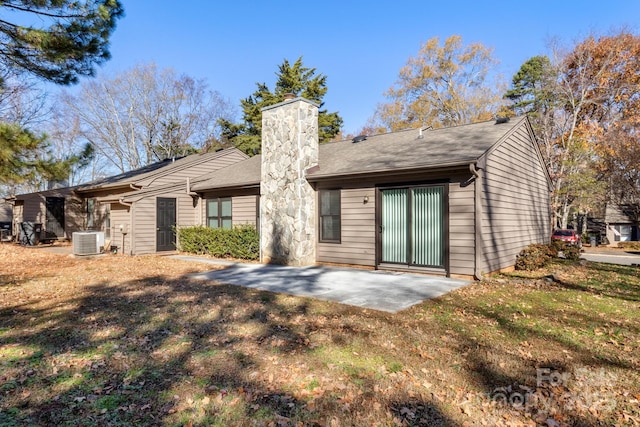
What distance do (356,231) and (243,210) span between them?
4.72 meters

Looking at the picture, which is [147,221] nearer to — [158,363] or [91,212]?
[91,212]

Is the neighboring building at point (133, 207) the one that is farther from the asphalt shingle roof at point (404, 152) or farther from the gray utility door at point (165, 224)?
the asphalt shingle roof at point (404, 152)

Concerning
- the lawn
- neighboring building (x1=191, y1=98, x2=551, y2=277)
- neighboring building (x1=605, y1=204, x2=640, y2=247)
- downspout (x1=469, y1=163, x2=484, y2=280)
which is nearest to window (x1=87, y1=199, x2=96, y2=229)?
neighboring building (x1=191, y1=98, x2=551, y2=277)

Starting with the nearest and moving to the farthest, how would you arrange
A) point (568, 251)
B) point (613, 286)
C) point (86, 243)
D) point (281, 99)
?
point (613, 286) < point (568, 251) < point (86, 243) < point (281, 99)

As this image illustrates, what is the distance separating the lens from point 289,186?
10234 millimetres

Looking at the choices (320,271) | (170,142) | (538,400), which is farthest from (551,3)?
(170,142)

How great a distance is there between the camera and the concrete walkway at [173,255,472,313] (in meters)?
5.84

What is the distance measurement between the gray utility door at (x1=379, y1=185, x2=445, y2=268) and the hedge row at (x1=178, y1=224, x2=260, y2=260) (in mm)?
4353

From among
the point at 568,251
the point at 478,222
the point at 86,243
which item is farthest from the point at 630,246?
the point at 86,243

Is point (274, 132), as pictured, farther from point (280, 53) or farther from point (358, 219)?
point (280, 53)

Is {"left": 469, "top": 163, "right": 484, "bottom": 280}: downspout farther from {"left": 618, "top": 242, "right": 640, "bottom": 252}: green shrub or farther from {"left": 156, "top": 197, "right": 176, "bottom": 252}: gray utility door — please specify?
{"left": 618, "top": 242, "right": 640, "bottom": 252}: green shrub

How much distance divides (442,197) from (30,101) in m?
23.2

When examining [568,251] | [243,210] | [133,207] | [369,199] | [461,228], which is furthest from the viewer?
[133,207]

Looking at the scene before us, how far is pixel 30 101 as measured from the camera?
19703 mm
